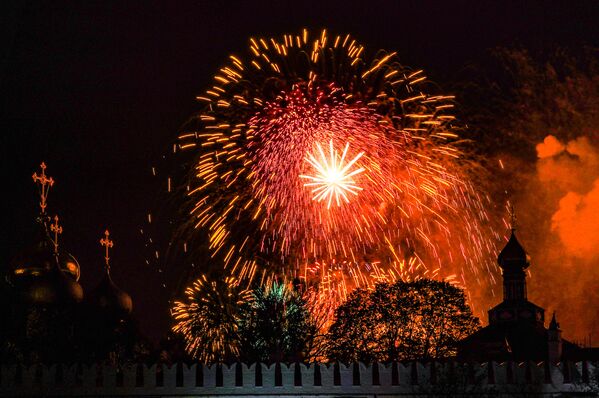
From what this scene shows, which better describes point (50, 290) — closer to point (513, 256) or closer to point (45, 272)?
point (45, 272)

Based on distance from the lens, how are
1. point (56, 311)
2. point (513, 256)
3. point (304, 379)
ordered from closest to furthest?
point (304, 379)
point (56, 311)
point (513, 256)

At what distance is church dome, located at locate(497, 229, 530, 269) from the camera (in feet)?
283

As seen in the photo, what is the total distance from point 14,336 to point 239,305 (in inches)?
665

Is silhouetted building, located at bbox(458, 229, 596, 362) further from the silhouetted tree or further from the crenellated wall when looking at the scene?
the crenellated wall

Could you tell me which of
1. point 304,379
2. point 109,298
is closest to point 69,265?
point 109,298

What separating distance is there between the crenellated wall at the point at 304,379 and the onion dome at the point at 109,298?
3396 cm

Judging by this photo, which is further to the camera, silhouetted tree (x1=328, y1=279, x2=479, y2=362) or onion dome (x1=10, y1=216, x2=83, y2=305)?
onion dome (x1=10, y1=216, x2=83, y2=305)

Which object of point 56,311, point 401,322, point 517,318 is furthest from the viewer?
point 517,318

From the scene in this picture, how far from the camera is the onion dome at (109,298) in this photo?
7888cm

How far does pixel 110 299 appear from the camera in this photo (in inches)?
3135

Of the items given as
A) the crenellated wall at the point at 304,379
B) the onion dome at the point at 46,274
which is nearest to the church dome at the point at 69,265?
the onion dome at the point at 46,274

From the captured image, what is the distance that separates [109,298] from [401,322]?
2896 cm

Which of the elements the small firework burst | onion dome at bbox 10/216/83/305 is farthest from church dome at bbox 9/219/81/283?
the small firework burst

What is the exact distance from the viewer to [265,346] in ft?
188
